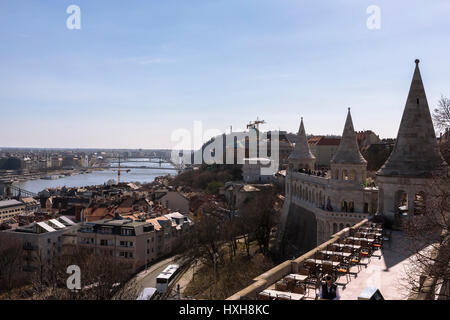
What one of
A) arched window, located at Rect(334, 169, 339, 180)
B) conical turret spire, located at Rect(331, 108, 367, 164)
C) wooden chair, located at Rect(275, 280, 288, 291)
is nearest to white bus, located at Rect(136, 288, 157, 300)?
arched window, located at Rect(334, 169, 339, 180)

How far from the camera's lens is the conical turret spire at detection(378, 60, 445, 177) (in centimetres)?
1383

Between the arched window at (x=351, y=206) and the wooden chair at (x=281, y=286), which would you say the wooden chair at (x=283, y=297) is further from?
the arched window at (x=351, y=206)

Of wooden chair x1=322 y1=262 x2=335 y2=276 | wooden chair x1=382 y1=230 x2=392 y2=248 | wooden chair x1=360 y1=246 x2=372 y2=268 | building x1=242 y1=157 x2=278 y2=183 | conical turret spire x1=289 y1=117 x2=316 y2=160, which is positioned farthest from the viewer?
building x1=242 y1=157 x2=278 y2=183

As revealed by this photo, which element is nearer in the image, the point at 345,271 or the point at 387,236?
the point at 345,271

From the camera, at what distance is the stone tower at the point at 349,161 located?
18125mm

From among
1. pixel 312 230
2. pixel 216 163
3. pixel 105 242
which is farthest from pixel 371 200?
pixel 216 163

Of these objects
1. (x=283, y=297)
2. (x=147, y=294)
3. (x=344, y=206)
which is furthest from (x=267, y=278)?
(x=147, y=294)

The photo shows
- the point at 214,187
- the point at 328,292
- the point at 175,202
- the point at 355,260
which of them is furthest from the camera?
the point at 214,187

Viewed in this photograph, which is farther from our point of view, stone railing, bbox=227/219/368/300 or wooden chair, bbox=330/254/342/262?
wooden chair, bbox=330/254/342/262

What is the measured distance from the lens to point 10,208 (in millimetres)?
50469

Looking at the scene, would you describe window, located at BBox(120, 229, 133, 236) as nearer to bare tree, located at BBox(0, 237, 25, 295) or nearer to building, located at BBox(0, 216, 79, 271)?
building, located at BBox(0, 216, 79, 271)

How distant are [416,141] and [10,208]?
160ft

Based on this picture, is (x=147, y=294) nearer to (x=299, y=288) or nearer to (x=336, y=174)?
(x=336, y=174)

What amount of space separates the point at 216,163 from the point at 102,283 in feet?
177
